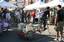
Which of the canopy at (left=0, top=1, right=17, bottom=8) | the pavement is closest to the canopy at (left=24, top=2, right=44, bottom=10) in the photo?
the canopy at (left=0, top=1, right=17, bottom=8)

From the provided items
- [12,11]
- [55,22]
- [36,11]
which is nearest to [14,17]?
[12,11]

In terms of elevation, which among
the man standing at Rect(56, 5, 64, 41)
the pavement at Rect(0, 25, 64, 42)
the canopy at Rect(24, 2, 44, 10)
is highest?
the canopy at Rect(24, 2, 44, 10)

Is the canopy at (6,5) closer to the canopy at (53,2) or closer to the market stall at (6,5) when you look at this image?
the market stall at (6,5)

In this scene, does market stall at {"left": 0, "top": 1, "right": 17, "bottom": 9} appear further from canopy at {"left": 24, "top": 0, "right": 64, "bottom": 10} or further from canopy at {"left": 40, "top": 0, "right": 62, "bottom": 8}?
canopy at {"left": 40, "top": 0, "right": 62, "bottom": 8}

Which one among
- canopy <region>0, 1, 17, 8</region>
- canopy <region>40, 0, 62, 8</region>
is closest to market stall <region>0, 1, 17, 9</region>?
canopy <region>0, 1, 17, 8</region>

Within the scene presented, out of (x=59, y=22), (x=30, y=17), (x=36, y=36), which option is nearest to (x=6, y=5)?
(x=30, y=17)

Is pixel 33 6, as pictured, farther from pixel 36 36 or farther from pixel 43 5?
pixel 36 36

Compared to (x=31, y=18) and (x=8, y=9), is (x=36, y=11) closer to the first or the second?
(x=31, y=18)

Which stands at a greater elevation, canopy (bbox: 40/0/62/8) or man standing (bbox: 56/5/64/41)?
canopy (bbox: 40/0/62/8)

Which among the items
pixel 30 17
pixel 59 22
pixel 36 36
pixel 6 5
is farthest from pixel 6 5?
A: pixel 59 22

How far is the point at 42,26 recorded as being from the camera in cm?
199

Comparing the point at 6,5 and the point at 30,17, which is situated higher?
the point at 6,5

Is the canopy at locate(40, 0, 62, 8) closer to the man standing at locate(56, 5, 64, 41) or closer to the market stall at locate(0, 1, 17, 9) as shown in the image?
the man standing at locate(56, 5, 64, 41)

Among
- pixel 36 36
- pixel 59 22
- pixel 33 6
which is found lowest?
pixel 36 36
